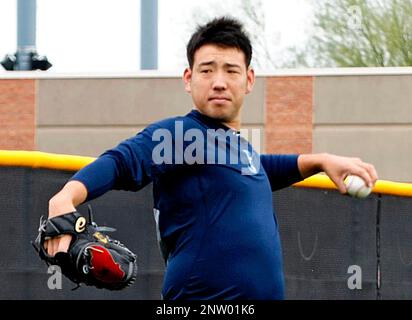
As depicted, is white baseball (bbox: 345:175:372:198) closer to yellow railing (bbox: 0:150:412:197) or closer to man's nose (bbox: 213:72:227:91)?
man's nose (bbox: 213:72:227:91)

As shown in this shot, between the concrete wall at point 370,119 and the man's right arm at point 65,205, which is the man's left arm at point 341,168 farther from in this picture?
the concrete wall at point 370,119

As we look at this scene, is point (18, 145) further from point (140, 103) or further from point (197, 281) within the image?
point (197, 281)

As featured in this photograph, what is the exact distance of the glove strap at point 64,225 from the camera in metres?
3.53

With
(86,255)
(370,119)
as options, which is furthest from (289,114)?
(86,255)

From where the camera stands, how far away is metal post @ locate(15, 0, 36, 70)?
2359 centimetres

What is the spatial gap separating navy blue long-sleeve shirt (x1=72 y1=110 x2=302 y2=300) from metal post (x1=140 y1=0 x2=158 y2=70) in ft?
65.5

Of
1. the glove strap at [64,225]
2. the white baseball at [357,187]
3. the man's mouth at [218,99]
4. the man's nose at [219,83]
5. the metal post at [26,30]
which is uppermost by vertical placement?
the metal post at [26,30]

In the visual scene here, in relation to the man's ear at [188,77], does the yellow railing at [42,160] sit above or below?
below

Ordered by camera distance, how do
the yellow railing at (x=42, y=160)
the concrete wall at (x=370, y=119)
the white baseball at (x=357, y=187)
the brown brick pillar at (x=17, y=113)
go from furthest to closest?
the brown brick pillar at (x=17, y=113) → the concrete wall at (x=370, y=119) → the yellow railing at (x=42, y=160) → the white baseball at (x=357, y=187)

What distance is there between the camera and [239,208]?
156 inches

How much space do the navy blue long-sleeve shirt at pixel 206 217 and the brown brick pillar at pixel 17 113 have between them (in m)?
19.9

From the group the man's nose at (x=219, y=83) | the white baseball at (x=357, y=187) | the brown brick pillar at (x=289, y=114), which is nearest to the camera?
the white baseball at (x=357, y=187)

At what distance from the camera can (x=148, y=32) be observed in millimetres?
23922

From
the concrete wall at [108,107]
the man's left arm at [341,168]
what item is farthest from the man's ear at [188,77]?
the concrete wall at [108,107]
